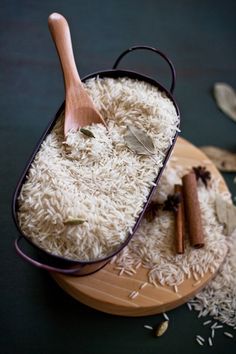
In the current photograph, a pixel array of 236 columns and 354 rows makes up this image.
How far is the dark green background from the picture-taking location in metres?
1.46

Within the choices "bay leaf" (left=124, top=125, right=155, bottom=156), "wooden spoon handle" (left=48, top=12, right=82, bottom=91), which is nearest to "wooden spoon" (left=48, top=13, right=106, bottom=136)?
"wooden spoon handle" (left=48, top=12, right=82, bottom=91)

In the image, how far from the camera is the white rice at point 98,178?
124 centimetres

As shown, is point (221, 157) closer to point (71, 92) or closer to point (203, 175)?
point (203, 175)

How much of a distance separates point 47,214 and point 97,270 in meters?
0.28

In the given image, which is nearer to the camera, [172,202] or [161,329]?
[161,329]

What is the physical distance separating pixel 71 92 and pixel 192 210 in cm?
53

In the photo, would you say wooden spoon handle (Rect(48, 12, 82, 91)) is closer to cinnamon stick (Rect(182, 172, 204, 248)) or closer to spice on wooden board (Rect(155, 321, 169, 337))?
cinnamon stick (Rect(182, 172, 204, 248))

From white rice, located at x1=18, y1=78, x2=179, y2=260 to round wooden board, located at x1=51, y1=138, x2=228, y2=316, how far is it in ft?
0.78

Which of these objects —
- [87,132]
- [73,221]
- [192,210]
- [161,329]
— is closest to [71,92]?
[87,132]

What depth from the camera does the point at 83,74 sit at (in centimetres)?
210

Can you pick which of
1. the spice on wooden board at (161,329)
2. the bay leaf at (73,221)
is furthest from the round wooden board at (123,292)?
the bay leaf at (73,221)

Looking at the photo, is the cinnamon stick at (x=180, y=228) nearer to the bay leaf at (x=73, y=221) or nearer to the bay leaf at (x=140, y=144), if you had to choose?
the bay leaf at (x=140, y=144)

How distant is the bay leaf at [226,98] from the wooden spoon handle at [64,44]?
843 millimetres

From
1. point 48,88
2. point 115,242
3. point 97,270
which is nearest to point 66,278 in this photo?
point 97,270
